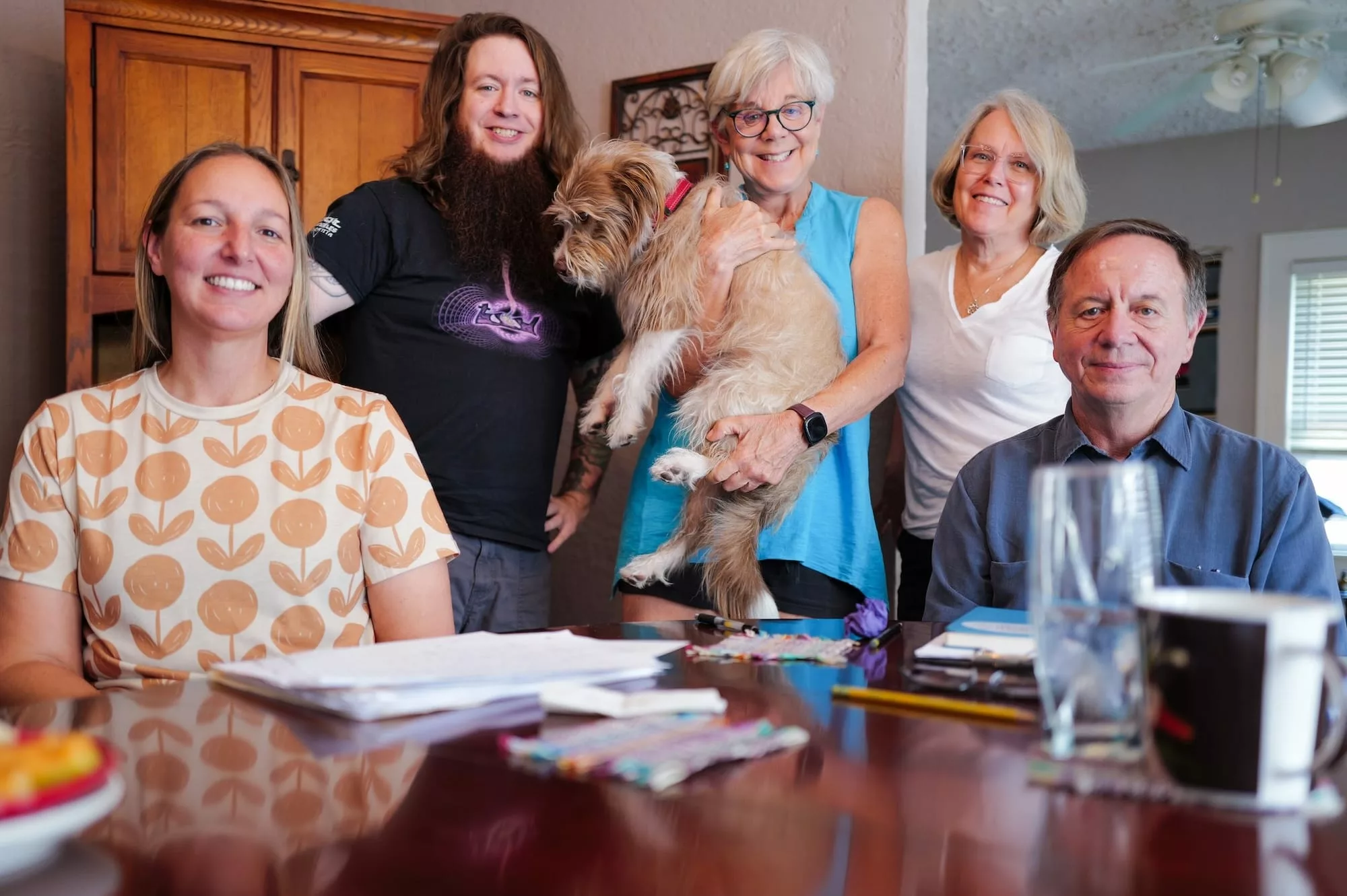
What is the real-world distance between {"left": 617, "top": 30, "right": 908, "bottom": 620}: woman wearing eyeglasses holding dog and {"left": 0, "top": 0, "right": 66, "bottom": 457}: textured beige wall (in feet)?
6.85

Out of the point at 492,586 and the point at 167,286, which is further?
the point at 492,586

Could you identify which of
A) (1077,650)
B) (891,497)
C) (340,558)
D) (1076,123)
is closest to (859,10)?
(891,497)

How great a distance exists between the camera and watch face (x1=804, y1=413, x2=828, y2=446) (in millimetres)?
2100

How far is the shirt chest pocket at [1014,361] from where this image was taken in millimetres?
2430

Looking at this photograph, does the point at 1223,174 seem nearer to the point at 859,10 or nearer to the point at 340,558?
the point at 859,10

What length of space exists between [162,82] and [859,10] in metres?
1.83

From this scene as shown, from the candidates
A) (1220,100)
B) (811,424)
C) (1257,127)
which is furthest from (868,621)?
(1257,127)

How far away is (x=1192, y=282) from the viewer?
1730 millimetres

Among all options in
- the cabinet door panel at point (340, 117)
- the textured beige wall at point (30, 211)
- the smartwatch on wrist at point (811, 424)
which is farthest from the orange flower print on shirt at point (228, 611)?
the textured beige wall at point (30, 211)

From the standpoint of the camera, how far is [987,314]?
2.48m

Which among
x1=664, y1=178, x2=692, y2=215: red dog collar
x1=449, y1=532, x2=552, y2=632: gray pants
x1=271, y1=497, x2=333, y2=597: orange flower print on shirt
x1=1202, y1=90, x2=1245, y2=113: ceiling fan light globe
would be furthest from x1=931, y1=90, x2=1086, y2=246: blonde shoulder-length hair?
x1=1202, y1=90, x2=1245, y2=113: ceiling fan light globe

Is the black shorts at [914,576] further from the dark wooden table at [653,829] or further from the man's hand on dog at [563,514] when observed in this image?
the dark wooden table at [653,829]

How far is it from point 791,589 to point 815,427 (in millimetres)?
328

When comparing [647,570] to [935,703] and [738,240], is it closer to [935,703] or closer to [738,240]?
[738,240]
